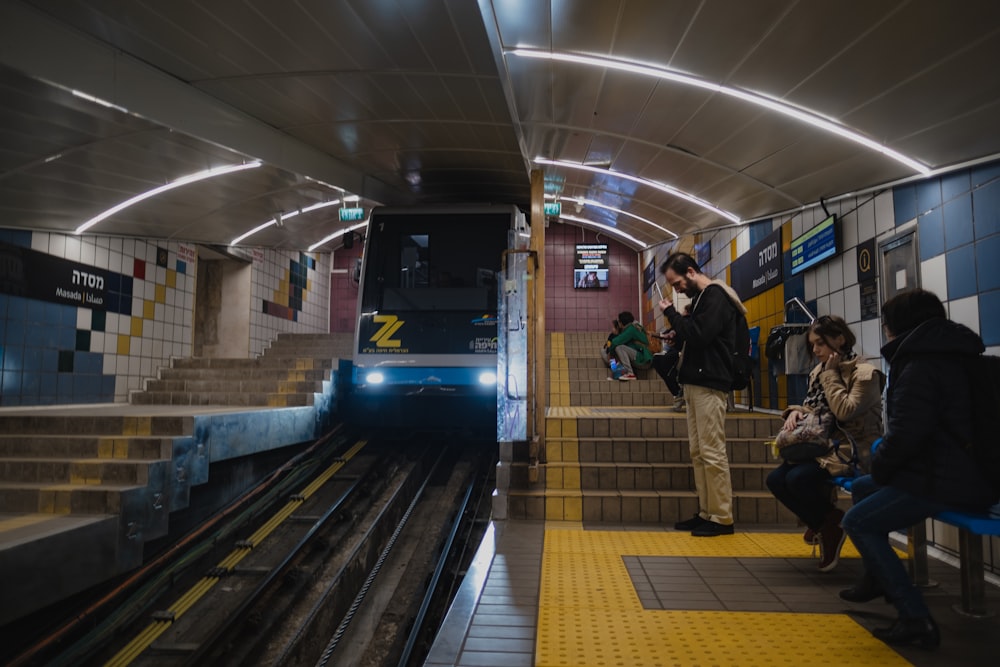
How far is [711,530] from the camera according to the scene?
399 centimetres

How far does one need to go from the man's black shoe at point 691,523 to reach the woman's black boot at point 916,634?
68.9 inches

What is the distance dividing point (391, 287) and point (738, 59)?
4.69 meters

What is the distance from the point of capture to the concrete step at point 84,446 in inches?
205

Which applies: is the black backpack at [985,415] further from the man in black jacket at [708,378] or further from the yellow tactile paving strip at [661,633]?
the man in black jacket at [708,378]

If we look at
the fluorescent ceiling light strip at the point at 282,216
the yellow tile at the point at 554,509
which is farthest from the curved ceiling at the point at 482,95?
the yellow tile at the point at 554,509

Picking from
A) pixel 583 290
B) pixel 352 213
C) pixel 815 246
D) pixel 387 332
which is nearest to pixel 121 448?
pixel 387 332

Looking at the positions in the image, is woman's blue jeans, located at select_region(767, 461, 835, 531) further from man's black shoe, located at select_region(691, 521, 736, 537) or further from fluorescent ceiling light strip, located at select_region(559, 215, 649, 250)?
fluorescent ceiling light strip, located at select_region(559, 215, 649, 250)

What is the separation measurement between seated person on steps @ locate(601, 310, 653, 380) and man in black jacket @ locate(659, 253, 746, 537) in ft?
15.8

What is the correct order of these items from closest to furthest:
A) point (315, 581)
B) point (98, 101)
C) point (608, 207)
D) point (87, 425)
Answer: point (98, 101)
point (315, 581)
point (87, 425)
point (608, 207)

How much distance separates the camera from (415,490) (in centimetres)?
691

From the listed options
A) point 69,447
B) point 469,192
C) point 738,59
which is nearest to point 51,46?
point 69,447

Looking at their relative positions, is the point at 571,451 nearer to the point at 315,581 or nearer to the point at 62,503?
the point at 315,581

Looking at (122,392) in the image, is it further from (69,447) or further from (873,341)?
(873,341)

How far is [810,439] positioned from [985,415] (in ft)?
3.50
